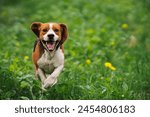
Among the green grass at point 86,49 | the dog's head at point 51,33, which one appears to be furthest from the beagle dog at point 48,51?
the green grass at point 86,49

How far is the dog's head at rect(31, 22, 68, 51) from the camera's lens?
23.7 ft

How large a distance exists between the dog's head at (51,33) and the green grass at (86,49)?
1.96 feet

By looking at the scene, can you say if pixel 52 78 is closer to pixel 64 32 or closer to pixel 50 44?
pixel 50 44

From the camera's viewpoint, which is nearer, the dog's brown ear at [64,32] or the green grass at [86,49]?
the dog's brown ear at [64,32]

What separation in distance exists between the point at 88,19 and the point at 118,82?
15.2 feet

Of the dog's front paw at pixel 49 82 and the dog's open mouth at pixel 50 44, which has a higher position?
the dog's open mouth at pixel 50 44

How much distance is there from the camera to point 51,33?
23.6 feet

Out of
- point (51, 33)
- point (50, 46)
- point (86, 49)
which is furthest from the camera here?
point (86, 49)

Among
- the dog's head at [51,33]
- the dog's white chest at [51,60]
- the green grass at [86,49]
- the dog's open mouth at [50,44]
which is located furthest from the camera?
the green grass at [86,49]

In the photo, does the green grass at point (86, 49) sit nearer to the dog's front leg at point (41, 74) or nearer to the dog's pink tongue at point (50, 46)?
the dog's front leg at point (41, 74)

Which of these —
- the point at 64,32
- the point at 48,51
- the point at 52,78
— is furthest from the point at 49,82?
the point at 64,32

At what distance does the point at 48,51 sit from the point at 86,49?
3067 mm

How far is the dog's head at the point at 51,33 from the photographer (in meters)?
7.22

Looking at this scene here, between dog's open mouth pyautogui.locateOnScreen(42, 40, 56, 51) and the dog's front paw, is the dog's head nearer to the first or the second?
dog's open mouth pyautogui.locateOnScreen(42, 40, 56, 51)
